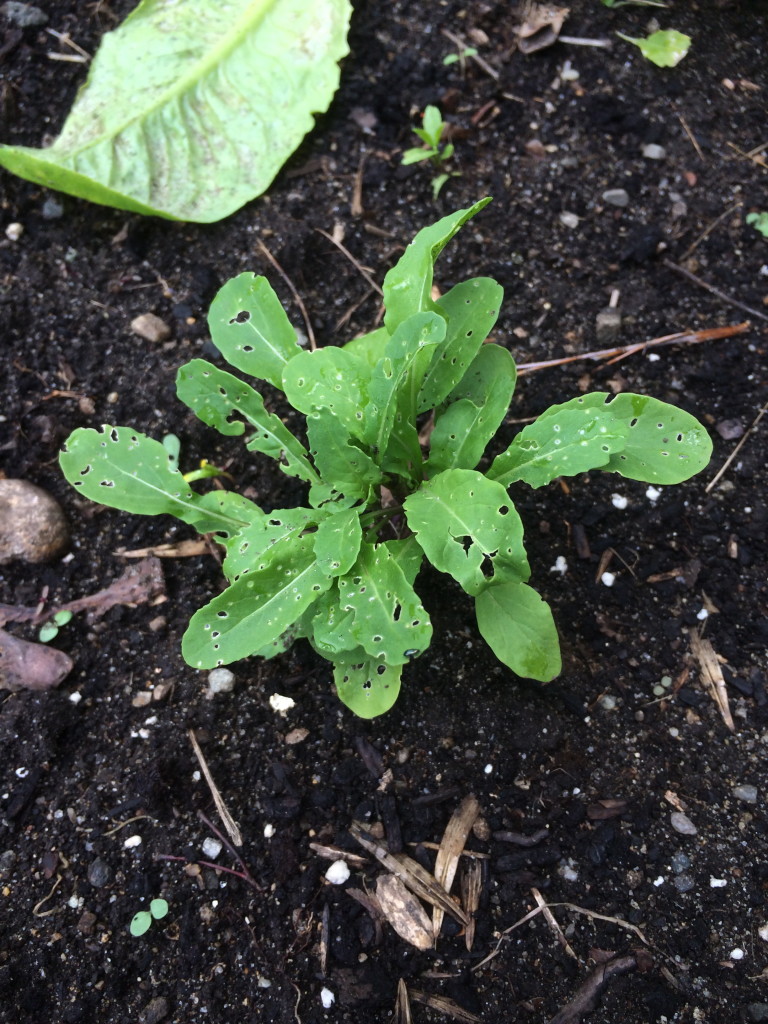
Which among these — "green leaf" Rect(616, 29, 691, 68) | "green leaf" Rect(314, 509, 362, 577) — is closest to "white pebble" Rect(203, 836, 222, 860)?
"green leaf" Rect(314, 509, 362, 577)

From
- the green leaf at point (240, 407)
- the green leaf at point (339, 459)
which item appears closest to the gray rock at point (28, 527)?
the green leaf at point (240, 407)

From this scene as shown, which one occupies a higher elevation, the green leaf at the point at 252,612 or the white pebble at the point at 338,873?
the green leaf at the point at 252,612

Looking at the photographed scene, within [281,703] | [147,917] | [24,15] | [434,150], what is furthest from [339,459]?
[24,15]

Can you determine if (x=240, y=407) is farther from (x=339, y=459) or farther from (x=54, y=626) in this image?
(x=54, y=626)

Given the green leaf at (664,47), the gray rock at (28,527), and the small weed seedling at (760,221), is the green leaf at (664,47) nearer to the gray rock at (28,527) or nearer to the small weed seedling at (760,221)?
the small weed seedling at (760,221)

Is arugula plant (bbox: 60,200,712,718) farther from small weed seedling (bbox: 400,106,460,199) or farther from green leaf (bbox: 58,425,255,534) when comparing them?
small weed seedling (bbox: 400,106,460,199)

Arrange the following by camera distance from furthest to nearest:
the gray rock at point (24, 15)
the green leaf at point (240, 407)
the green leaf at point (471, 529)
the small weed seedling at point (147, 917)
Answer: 1. the gray rock at point (24, 15)
2. the green leaf at point (240, 407)
3. the small weed seedling at point (147, 917)
4. the green leaf at point (471, 529)
